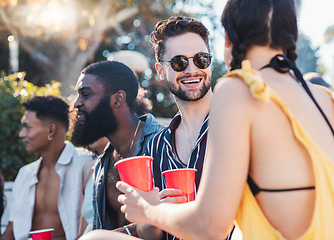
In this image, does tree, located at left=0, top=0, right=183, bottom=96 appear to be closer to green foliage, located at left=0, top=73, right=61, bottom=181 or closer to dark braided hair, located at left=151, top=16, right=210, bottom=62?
green foliage, located at left=0, top=73, right=61, bottom=181

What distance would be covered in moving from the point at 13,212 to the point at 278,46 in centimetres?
412

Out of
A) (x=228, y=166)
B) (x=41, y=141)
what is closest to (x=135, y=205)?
(x=228, y=166)

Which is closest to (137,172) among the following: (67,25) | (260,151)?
(260,151)

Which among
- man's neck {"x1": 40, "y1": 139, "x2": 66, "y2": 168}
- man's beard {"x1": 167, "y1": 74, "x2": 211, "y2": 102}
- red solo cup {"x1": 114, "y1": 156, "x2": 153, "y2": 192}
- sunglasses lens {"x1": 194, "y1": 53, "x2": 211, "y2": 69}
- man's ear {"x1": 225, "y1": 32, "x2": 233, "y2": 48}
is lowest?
man's neck {"x1": 40, "y1": 139, "x2": 66, "y2": 168}

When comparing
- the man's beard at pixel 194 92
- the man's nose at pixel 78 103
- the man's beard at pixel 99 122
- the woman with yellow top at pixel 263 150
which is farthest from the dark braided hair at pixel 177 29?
the woman with yellow top at pixel 263 150

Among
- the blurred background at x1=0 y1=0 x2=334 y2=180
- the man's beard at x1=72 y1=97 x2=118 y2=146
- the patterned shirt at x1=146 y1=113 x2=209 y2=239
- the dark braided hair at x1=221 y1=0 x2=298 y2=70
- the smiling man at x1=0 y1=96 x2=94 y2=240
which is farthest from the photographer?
the blurred background at x1=0 y1=0 x2=334 y2=180

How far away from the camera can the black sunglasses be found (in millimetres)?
3162

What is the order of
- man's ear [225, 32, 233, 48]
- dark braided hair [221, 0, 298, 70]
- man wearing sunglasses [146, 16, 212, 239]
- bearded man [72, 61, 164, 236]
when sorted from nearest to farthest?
dark braided hair [221, 0, 298, 70] < man's ear [225, 32, 233, 48] < man wearing sunglasses [146, 16, 212, 239] < bearded man [72, 61, 164, 236]

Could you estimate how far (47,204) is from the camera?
479 cm

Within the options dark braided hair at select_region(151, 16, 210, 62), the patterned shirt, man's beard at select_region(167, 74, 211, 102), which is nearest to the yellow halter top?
the patterned shirt

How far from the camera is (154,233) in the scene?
2.39m

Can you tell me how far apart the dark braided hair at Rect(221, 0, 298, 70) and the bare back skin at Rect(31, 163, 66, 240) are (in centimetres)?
365

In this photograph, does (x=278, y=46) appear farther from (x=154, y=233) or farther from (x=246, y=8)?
(x=154, y=233)

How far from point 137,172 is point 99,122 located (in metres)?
1.99
